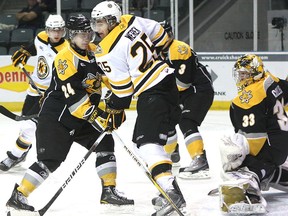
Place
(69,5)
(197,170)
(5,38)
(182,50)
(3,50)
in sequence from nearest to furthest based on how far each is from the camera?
(197,170) → (182,50) → (3,50) → (5,38) → (69,5)

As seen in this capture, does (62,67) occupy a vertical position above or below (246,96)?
above

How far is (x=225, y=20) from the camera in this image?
922 centimetres

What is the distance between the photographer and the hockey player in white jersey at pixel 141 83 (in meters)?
3.56

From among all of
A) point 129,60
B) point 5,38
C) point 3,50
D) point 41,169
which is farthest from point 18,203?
point 5,38

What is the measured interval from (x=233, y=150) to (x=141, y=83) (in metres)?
0.58

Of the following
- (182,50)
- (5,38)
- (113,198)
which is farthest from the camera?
(5,38)

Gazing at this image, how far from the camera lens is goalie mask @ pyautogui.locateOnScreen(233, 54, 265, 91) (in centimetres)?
386

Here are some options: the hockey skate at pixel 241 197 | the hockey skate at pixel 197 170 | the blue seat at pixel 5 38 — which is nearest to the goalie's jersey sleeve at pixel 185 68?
the hockey skate at pixel 197 170

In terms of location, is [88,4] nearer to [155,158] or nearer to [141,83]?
[141,83]

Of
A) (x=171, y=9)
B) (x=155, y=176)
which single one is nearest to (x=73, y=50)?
(x=155, y=176)

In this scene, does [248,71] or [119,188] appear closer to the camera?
[248,71]

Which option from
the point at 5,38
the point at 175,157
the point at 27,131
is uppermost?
the point at 27,131

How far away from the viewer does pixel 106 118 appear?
3734mm

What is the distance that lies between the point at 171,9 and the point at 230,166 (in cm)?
512
